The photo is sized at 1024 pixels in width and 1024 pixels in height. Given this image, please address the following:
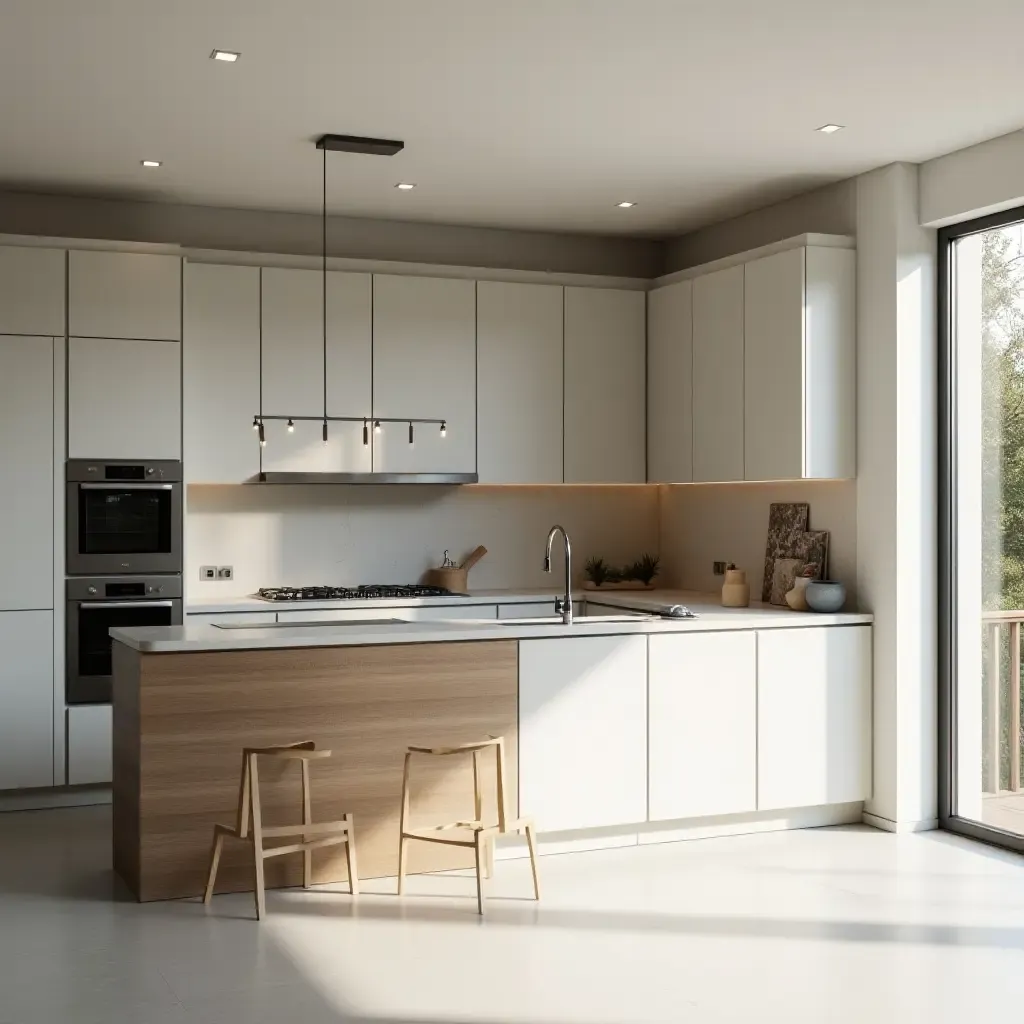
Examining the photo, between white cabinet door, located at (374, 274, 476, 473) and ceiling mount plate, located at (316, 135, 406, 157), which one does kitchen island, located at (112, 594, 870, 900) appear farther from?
ceiling mount plate, located at (316, 135, 406, 157)

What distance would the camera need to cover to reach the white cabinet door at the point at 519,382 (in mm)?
6809

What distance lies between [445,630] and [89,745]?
80.9 inches

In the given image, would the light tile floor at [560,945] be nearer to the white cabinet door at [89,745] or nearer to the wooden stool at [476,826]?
the wooden stool at [476,826]

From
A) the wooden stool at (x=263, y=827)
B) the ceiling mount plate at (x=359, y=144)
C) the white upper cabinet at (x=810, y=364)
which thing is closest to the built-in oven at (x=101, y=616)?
the wooden stool at (x=263, y=827)

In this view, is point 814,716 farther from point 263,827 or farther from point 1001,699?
point 263,827

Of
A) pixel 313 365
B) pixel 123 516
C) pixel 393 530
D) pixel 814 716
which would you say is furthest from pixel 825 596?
pixel 123 516

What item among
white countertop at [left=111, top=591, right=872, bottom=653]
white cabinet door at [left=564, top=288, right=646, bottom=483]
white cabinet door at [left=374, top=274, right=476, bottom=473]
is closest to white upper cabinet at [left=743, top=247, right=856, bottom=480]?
white countertop at [left=111, top=591, right=872, bottom=653]

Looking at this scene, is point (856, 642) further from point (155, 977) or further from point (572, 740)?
point (155, 977)

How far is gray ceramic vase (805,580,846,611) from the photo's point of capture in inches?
227

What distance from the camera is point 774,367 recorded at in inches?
235

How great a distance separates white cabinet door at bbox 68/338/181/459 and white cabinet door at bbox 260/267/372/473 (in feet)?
1.58

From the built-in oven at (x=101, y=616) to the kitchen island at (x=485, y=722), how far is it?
3.14 ft

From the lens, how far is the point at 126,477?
6.04 m

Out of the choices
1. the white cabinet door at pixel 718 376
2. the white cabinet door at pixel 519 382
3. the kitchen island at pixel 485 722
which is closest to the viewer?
the kitchen island at pixel 485 722
